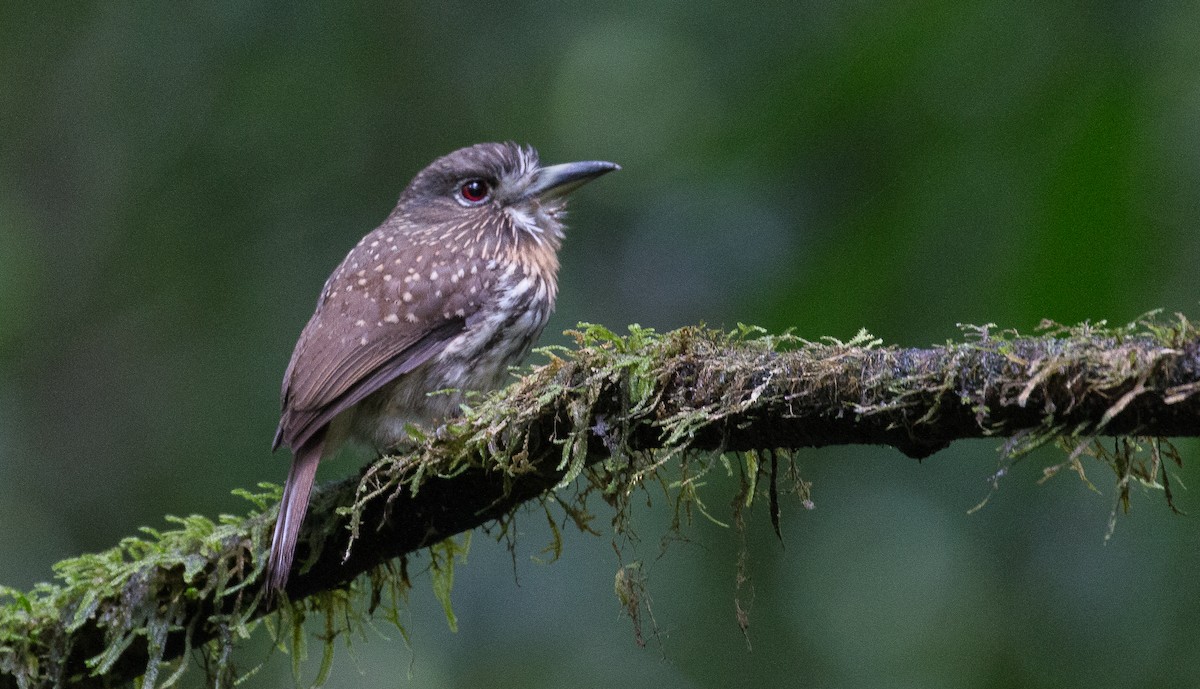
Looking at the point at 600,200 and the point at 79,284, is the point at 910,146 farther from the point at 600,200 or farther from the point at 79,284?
the point at 79,284

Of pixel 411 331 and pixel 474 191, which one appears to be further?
pixel 474 191

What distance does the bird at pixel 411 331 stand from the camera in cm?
297

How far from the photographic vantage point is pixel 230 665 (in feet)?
8.50

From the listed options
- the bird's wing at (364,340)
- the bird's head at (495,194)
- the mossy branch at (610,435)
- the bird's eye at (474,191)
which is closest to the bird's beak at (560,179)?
the bird's head at (495,194)

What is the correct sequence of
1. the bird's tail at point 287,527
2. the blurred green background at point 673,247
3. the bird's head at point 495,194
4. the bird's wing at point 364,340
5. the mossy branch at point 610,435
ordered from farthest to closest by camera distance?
the bird's head at point 495,194, the bird's wing at point 364,340, the blurred green background at point 673,247, the bird's tail at point 287,527, the mossy branch at point 610,435

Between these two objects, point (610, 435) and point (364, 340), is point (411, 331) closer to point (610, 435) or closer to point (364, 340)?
point (364, 340)

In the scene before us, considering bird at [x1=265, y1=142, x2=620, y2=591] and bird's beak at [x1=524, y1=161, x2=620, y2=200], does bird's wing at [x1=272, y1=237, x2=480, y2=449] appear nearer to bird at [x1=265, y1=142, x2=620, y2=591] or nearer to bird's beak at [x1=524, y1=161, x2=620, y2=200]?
bird at [x1=265, y1=142, x2=620, y2=591]

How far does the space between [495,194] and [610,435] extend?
2074mm

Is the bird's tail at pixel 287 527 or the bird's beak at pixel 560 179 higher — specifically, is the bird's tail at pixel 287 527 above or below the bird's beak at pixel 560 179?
below

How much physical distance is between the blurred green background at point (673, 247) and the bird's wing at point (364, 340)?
681 mm

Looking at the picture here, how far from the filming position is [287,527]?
8.07ft

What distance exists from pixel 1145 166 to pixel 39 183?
4879mm

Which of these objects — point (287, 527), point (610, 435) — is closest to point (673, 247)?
point (287, 527)

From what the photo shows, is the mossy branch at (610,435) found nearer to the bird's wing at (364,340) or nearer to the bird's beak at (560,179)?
the bird's wing at (364,340)
